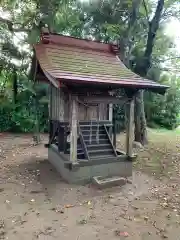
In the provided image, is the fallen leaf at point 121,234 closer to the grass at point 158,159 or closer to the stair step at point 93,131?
the stair step at point 93,131

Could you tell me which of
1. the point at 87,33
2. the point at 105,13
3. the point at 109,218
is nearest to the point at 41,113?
the point at 87,33

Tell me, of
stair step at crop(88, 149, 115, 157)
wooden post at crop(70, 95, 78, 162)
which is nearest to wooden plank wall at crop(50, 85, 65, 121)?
wooden post at crop(70, 95, 78, 162)

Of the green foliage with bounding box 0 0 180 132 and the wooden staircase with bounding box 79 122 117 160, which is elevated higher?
the green foliage with bounding box 0 0 180 132

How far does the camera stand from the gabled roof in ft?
19.4

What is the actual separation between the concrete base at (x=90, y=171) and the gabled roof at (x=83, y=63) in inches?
88.1

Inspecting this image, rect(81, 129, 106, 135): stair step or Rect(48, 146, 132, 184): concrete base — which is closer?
Rect(48, 146, 132, 184): concrete base

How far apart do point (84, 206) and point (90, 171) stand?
141cm

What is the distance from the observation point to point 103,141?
288 inches

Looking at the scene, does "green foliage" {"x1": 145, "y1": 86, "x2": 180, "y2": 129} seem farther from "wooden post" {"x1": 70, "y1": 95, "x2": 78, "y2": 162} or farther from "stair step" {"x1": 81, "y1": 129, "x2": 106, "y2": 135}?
Result: "wooden post" {"x1": 70, "y1": 95, "x2": 78, "y2": 162}

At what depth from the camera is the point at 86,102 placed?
6.41 metres

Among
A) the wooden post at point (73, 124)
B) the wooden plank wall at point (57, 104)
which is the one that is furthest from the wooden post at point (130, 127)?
the wooden plank wall at point (57, 104)

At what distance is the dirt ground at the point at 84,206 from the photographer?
4.14 metres

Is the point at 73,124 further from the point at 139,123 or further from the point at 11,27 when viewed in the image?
the point at 11,27

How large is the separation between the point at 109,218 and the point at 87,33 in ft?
38.4
